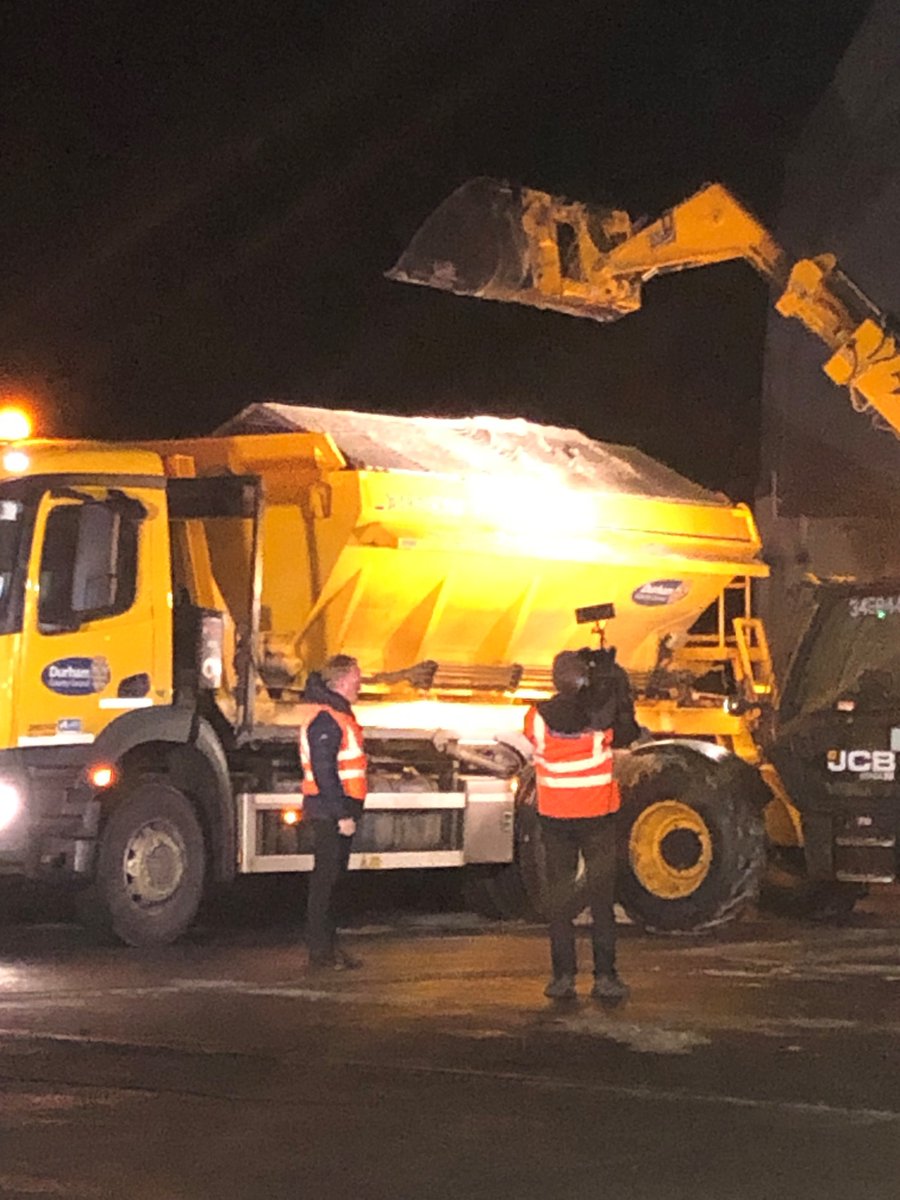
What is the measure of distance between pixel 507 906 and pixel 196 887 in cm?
274

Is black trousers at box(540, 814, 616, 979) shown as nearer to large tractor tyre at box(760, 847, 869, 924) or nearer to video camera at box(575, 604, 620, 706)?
video camera at box(575, 604, 620, 706)

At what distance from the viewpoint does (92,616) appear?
1101 centimetres

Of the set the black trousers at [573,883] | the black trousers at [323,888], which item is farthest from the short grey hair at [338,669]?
the black trousers at [573,883]

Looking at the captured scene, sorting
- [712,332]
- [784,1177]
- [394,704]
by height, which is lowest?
[784,1177]

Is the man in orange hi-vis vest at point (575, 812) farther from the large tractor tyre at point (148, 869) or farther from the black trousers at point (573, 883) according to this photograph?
the large tractor tyre at point (148, 869)

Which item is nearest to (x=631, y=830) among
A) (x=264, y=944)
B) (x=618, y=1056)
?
(x=264, y=944)

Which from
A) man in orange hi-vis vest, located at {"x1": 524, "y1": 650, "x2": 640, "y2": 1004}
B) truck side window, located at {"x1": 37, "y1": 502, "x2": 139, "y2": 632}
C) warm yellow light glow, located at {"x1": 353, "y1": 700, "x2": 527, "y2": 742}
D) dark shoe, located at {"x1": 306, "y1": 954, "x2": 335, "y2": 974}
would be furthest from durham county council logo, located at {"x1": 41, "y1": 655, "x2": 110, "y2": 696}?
man in orange hi-vis vest, located at {"x1": 524, "y1": 650, "x2": 640, "y2": 1004}

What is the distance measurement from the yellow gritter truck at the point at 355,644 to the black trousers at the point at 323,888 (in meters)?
1.22

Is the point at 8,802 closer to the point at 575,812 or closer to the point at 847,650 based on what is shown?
the point at 575,812

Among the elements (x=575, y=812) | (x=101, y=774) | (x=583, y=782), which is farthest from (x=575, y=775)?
(x=101, y=774)

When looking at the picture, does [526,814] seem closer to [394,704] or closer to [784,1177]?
[394,704]

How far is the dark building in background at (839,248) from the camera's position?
2391cm

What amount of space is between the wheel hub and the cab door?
660 millimetres

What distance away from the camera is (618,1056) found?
300 inches
